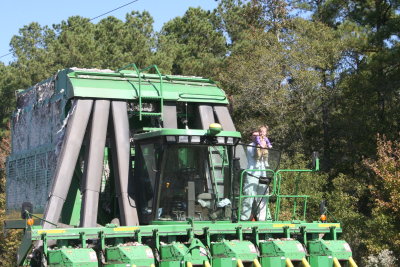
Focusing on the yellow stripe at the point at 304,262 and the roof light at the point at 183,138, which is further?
the yellow stripe at the point at 304,262

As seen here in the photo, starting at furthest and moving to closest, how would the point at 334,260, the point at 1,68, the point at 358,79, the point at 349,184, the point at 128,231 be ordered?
the point at 1,68, the point at 358,79, the point at 349,184, the point at 334,260, the point at 128,231

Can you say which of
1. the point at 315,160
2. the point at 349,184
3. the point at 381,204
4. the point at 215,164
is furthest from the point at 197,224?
the point at 349,184

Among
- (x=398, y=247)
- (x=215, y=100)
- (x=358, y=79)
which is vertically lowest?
(x=398, y=247)

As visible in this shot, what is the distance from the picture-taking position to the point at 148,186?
1420cm

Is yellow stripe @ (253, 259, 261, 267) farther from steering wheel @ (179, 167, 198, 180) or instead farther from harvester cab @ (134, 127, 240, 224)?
steering wheel @ (179, 167, 198, 180)

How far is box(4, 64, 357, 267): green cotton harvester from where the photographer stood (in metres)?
13.3

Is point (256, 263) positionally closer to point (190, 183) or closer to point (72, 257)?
point (190, 183)

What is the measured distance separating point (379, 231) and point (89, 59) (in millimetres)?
24901

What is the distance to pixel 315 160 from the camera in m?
13.8

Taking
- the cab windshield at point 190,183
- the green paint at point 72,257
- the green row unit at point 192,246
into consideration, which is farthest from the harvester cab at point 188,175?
the green paint at point 72,257

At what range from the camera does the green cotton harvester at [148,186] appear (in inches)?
523

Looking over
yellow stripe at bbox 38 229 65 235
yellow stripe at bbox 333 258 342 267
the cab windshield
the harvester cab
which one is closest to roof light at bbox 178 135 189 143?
the harvester cab

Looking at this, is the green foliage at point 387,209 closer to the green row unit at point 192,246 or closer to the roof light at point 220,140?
the green row unit at point 192,246

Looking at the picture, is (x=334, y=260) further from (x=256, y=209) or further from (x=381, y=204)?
(x=381, y=204)
